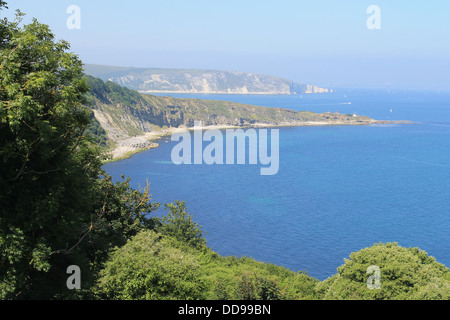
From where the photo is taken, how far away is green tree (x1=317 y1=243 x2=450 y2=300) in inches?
971

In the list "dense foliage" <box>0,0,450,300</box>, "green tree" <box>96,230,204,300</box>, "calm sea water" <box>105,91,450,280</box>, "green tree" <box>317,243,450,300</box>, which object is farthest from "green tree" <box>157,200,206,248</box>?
"green tree" <box>96,230,204,300</box>

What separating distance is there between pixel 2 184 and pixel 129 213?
63.6 ft

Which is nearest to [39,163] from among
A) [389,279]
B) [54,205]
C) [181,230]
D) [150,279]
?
[54,205]

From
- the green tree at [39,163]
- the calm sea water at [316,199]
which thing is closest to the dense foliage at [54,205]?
the green tree at [39,163]

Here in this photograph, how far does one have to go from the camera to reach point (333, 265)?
58.3 metres

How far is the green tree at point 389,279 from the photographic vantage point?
24.7 m

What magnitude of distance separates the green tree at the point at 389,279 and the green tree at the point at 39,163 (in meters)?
15.7

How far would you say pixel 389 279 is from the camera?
26.1 metres

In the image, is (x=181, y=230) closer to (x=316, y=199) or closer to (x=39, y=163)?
(x=39, y=163)

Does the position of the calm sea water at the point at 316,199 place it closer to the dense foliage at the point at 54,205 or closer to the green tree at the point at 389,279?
the green tree at the point at 389,279

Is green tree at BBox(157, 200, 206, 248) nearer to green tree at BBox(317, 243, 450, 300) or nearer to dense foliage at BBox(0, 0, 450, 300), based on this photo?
green tree at BBox(317, 243, 450, 300)

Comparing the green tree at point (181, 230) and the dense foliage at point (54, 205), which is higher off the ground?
the dense foliage at point (54, 205)

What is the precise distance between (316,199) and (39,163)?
79.9 m
